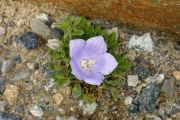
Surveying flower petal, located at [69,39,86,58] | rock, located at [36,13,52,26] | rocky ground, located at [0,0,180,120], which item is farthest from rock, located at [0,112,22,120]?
rock, located at [36,13,52,26]

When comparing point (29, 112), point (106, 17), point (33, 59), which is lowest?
point (29, 112)

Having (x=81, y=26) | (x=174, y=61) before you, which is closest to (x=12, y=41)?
(x=81, y=26)

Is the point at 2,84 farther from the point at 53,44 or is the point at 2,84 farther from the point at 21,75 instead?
the point at 53,44

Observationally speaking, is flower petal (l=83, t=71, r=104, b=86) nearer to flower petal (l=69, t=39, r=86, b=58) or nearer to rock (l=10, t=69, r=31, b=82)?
flower petal (l=69, t=39, r=86, b=58)

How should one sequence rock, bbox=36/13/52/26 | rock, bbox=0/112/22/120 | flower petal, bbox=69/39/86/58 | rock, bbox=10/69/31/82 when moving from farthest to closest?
rock, bbox=36/13/52/26 < rock, bbox=10/69/31/82 < rock, bbox=0/112/22/120 < flower petal, bbox=69/39/86/58

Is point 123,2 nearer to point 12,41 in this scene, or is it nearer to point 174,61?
point 174,61

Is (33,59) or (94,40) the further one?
(33,59)

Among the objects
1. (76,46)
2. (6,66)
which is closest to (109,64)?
(76,46)
